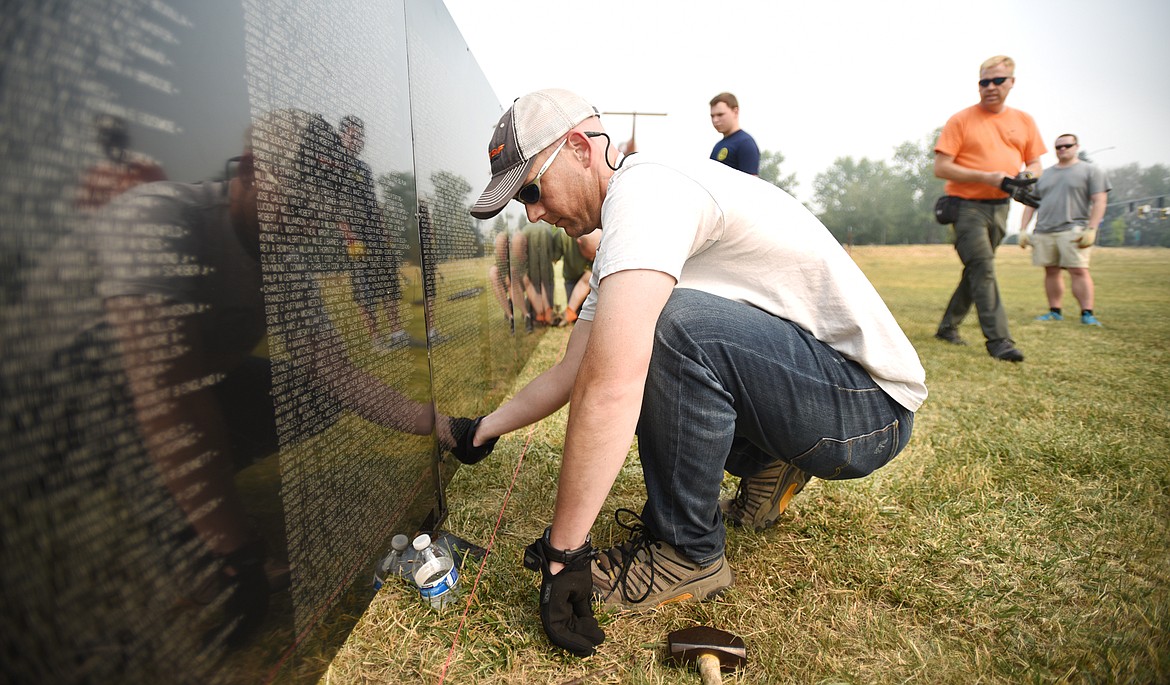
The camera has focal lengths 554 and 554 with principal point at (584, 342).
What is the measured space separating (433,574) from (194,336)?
1029 mm

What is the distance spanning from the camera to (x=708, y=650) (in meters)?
1.37

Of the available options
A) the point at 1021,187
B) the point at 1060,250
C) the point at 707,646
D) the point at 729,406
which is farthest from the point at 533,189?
the point at 1060,250

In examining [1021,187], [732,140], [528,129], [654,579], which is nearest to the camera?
[528,129]

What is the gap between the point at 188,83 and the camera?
0.89 m

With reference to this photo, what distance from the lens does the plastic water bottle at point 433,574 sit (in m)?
1.59

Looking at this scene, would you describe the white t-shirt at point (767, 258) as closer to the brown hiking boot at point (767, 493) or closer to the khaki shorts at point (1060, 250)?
the brown hiking boot at point (767, 493)

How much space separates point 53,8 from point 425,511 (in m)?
1.65

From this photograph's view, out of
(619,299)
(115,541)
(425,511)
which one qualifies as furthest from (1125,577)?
(115,541)

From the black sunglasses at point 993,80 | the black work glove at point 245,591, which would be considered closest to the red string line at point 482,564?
the black work glove at point 245,591

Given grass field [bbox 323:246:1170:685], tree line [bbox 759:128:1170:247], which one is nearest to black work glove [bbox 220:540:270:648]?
grass field [bbox 323:246:1170:685]

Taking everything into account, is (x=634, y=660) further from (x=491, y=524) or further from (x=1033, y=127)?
(x=1033, y=127)

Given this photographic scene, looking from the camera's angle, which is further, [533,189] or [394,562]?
[394,562]

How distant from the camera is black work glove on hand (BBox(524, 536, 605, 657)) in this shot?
1.36m

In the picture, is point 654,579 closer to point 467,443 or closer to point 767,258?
point 467,443
